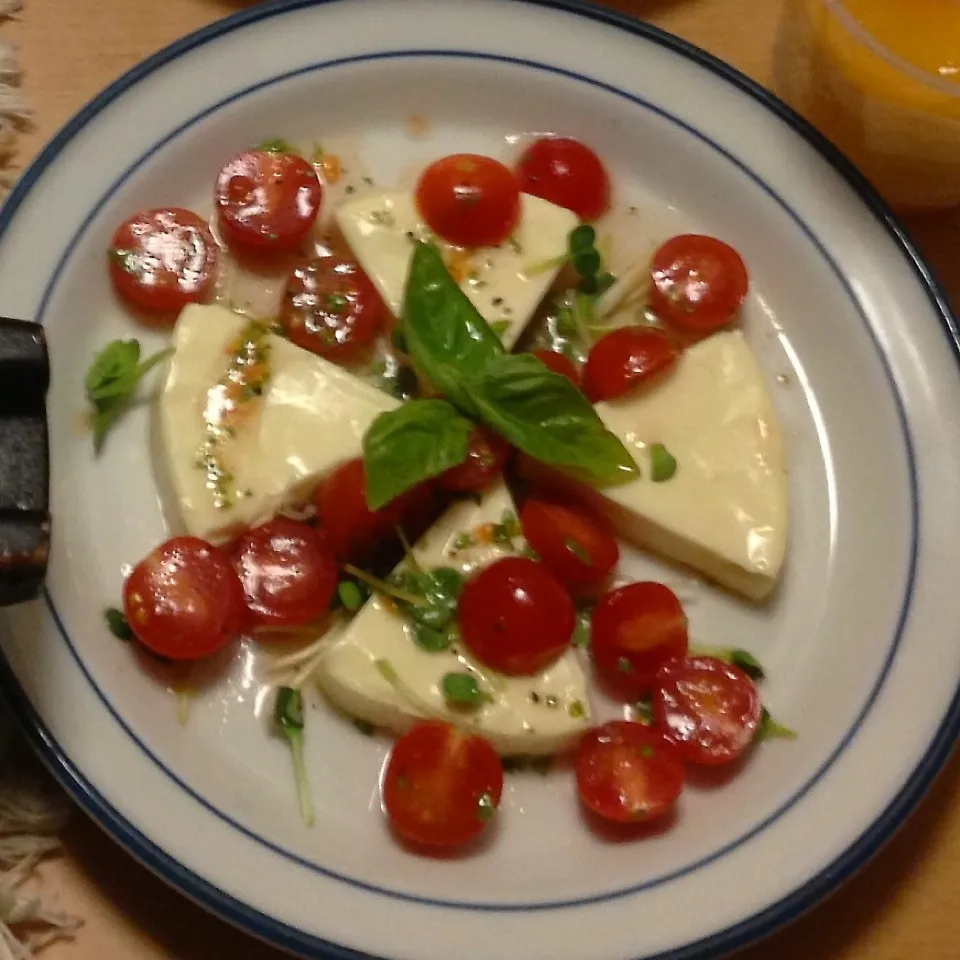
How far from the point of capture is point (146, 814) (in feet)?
3.58

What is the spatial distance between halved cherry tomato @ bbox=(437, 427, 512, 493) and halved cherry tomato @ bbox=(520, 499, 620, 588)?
7 cm

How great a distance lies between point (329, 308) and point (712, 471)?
0.52 metres

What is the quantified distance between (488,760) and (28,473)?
1.85ft

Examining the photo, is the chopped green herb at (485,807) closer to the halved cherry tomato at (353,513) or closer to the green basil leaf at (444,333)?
the halved cherry tomato at (353,513)

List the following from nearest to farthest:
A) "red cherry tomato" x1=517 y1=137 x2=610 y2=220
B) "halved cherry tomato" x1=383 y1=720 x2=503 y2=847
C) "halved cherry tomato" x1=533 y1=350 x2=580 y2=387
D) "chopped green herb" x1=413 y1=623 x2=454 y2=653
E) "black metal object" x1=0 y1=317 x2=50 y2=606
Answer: "black metal object" x1=0 y1=317 x2=50 y2=606 < "halved cherry tomato" x1=383 y1=720 x2=503 y2=847 < "chopped green herb" x1=413 y1=623 x2=454 y2=653 < "halved cherry tomato" x1=533 y1=350 x2=580 y2=387 < "red cherry tomato" x1=517 y1=137 x2=610 y2=220

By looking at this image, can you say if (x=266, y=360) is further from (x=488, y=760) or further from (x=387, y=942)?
(x=387, y=942)

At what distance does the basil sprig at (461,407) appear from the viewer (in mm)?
1230

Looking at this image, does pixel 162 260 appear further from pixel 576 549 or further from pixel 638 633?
pixel 638 633

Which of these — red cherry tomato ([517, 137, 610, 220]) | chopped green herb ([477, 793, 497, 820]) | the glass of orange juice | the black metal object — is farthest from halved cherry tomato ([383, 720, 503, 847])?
the glass of orange juice

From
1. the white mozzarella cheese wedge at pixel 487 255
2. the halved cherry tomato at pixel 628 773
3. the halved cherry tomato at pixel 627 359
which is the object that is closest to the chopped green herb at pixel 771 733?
the halved cherry tomato at pixel 628 773

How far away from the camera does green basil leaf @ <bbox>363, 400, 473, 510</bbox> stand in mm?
1218

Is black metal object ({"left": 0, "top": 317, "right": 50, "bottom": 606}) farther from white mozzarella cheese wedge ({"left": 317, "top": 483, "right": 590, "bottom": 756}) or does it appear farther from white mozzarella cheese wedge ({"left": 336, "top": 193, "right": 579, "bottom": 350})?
white mozzarella cheese wedge ({"left": 336, "top": 193, "right": 579, "bottom": 350})

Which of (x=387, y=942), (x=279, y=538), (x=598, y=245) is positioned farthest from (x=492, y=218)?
(x=387, y=942)

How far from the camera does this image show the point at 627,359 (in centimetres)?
137
